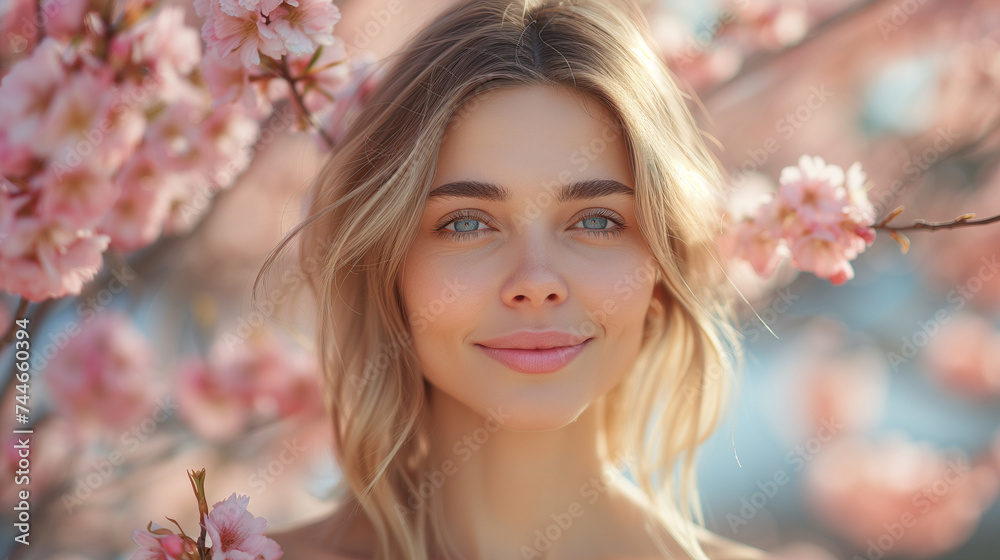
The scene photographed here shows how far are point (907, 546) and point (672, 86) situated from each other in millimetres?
2579

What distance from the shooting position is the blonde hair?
4.79ft

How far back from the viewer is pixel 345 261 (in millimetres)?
1529

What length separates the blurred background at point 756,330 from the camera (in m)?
2.08

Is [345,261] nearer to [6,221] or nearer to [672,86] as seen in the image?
[6,221]

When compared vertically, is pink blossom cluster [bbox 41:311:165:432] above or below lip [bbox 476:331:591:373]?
above

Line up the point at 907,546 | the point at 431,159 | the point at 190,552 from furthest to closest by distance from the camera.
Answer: the point at 907,546
the point at 431,159
the point at 190,552

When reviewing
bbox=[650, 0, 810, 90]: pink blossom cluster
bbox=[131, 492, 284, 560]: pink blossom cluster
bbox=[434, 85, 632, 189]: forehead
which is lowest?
bbox=[131, 492, 284, 560]: pink blossom cluster

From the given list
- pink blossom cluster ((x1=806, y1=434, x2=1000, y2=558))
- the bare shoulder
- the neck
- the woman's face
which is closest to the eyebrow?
the woman's face

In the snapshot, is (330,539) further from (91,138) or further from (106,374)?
(106,374)

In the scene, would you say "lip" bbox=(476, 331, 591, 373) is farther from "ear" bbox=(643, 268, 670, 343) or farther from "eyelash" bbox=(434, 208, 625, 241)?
"ear" bbox=(643, 268, 670, 343)

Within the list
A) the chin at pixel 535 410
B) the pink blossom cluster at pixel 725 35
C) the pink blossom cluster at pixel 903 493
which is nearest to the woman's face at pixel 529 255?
the chin at pixel 535 410

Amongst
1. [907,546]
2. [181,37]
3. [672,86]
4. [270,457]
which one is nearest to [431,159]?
[672,86]

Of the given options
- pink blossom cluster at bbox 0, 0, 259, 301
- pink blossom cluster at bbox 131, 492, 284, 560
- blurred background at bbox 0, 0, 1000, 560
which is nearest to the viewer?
pink blossom cluster at bbox 131, 492, 284, 560

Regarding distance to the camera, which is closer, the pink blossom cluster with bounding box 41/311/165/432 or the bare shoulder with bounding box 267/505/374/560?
the bare shoulder with bounding box 267/505/374/560
